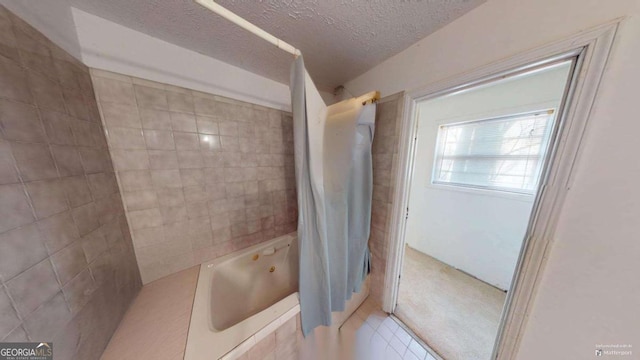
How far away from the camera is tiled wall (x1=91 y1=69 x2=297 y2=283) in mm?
964

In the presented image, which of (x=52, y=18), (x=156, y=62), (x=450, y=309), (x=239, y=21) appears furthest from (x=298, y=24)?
(x=450, y=309)

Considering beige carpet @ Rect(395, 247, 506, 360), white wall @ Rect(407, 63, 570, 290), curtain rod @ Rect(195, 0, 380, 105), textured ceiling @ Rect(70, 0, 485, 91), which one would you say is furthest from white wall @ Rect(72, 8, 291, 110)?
beige carpet @ Rect(395, 247, 506, 360)

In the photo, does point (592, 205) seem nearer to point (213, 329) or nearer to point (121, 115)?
point (213, 329)

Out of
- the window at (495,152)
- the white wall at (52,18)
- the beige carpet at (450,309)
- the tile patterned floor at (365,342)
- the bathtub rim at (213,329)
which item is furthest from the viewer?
the window at (495,152)

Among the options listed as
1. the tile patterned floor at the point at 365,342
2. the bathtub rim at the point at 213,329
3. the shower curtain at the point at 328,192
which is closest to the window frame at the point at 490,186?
the shower curtain at the point at 328,192

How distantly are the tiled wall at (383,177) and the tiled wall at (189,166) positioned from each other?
2.85 feet

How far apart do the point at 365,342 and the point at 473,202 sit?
5.77 feet

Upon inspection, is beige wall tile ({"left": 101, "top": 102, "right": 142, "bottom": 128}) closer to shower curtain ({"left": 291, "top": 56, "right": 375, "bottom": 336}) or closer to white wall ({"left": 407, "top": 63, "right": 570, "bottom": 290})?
shower curtain ({"left": 291, "top": 56, "right": 375, "bottom": 336})

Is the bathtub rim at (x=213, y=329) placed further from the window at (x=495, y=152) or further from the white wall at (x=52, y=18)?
the window at (x=495, y=152)

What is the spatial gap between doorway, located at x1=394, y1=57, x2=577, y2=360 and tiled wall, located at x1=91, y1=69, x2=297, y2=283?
1.33 metres

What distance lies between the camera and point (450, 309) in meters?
1.46

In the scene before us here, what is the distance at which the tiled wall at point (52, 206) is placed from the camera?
497mm

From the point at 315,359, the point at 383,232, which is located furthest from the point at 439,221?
the point at 315,359

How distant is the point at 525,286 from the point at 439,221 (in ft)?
4.59
